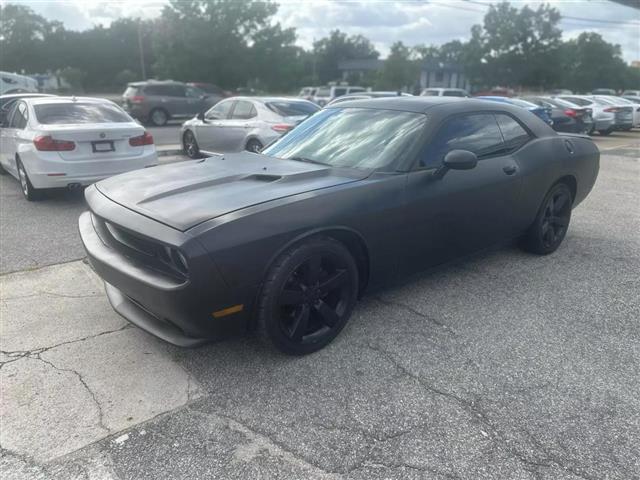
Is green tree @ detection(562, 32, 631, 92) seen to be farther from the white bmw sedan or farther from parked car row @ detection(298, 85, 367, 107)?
the white bmw sedan

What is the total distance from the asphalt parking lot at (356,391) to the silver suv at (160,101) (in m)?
17.3

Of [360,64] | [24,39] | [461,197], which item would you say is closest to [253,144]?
[461,197]

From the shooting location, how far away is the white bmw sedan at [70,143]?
20.8 ft

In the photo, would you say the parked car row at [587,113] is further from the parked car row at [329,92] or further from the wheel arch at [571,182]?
the wheel arch at [571,182]

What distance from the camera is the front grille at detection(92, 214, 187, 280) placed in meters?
2.59

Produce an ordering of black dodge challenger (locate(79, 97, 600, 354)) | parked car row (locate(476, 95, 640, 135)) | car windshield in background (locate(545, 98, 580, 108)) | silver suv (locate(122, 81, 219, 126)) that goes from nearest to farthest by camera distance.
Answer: black dodge challenger (locate(79, 97, 600, 354))
parked car row (locate(476, 95, 640, 135))
car windshield in background (locate(545, 98, 580, 108))
silver suv (locate(122, 81, 219, 126))

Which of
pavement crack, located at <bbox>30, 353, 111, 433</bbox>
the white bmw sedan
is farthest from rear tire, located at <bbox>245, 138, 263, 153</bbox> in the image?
pavement crack, located at <bbox>30, 353, 111, 433</bbox>

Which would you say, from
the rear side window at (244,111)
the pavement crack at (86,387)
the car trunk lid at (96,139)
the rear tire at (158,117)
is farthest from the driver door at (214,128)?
the rear tire at (158,117)

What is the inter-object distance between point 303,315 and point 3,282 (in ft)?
9.01

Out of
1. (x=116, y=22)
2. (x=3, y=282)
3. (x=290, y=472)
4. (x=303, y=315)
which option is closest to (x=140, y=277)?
(x=303, y=315)

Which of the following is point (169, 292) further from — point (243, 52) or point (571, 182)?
point (243, 52)

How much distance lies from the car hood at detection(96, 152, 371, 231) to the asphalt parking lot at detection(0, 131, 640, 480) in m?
0.93

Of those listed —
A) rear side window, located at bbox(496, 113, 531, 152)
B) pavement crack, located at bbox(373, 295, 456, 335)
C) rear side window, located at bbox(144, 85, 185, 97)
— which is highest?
rear side window, located at bbox(144, 85, 185, 97)

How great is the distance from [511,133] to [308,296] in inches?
101
